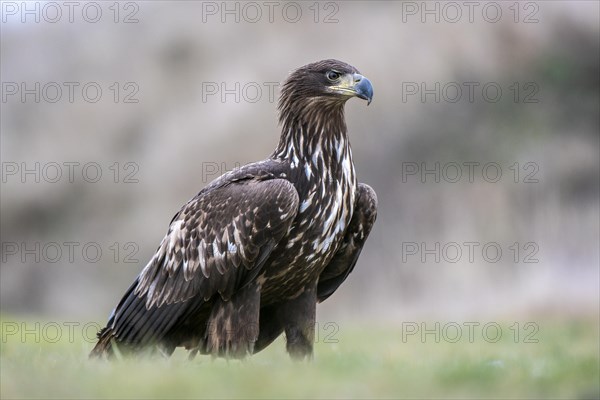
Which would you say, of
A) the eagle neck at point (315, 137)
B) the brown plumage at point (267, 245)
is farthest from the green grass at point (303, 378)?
the eagle neck at point (315, 137)

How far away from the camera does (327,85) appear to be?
28.2 feet

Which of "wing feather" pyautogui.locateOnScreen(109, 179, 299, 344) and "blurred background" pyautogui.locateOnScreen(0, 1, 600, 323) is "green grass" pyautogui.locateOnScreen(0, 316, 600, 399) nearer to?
"wing feather" pyautogui.locateOnScreen(109, 179, 299, 344)

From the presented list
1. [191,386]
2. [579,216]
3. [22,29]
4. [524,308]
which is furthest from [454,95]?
[191,386]

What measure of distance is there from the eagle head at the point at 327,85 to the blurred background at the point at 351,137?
33.7ft

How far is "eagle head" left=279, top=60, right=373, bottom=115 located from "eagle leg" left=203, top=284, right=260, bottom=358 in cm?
153

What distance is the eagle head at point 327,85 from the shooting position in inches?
338

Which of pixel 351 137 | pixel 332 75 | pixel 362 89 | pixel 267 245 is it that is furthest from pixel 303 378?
pixel 351 137

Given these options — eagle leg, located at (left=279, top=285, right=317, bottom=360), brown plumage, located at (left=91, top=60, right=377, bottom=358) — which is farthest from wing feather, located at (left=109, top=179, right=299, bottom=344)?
eagle leg, located at (left=279, top=285, right=317, bottom=360)

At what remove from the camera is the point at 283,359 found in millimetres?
8133

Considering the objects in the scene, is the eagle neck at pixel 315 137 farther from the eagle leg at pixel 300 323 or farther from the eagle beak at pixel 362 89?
the eagle leg at pixel 300 323

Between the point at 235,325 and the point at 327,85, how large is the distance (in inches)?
77.9

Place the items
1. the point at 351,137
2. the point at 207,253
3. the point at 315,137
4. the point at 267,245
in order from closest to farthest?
the point at 267,245
the point at 207,253
the point at 315,137
the point at 351,137

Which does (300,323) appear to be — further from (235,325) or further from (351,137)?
(351,137)

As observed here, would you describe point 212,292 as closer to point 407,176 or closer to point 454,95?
point 407,176
